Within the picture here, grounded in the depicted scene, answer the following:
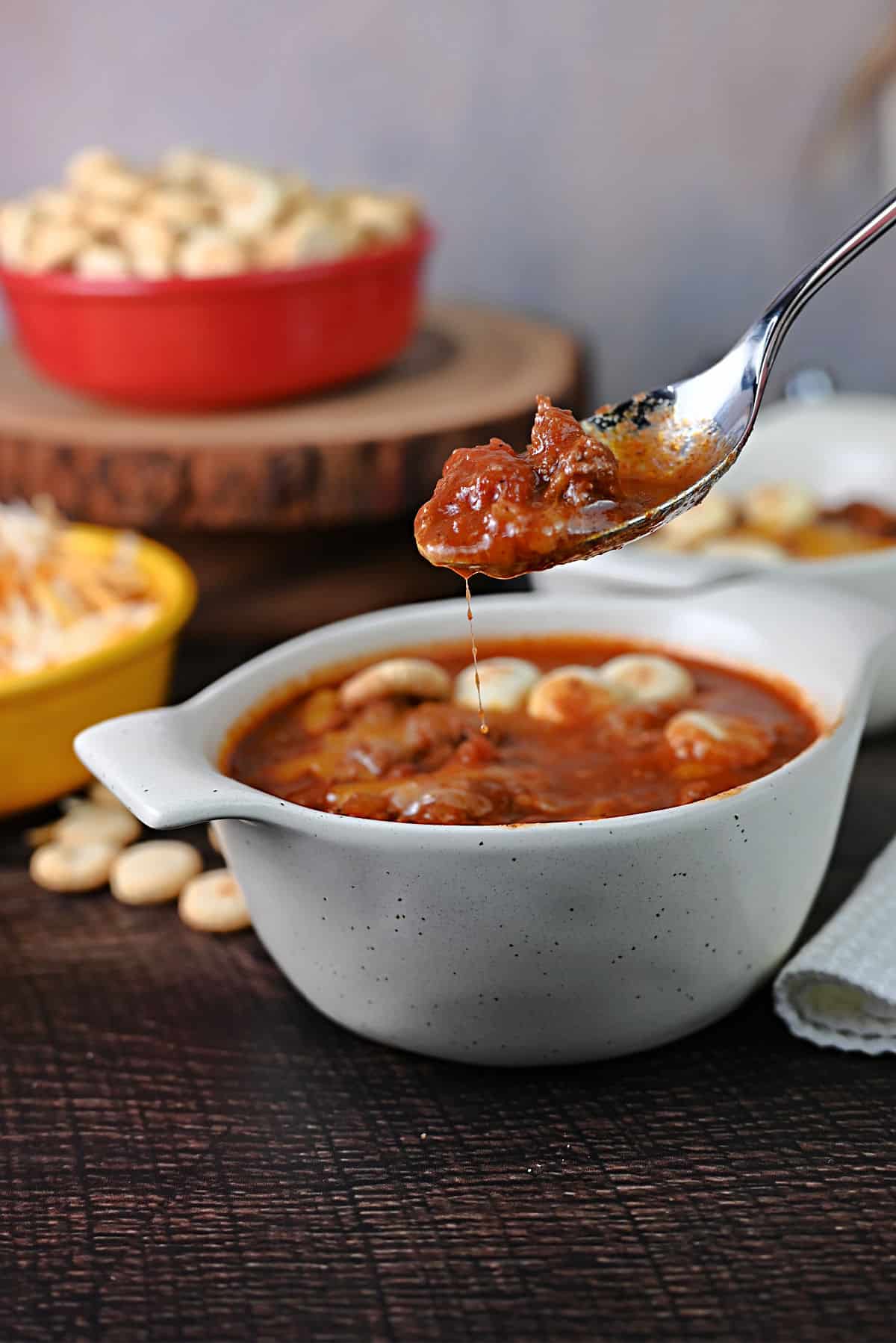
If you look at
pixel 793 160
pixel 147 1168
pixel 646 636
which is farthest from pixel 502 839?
pixel 793 160

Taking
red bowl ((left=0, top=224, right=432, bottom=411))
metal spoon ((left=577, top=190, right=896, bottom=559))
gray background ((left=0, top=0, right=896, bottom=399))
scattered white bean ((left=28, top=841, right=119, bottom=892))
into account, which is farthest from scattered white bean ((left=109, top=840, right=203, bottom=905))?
gray background ((left=0, top=0, right=896, bottom=399))

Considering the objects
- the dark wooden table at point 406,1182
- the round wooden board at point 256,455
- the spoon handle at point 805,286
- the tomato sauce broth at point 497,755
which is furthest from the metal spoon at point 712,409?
the round wooden board at point 256,455

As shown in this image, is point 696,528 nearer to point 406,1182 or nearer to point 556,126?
point 406,1182

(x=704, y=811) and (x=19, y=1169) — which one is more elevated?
(x=704, y=811)

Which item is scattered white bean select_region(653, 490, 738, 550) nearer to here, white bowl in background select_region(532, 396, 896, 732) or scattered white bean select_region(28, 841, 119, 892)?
white bowl in background select_region(532, 396, 896, 732)

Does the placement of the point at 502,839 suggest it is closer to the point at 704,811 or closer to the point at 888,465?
the point at 704,811

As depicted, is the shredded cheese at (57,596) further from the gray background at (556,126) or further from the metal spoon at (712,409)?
the gray background at (556,126)

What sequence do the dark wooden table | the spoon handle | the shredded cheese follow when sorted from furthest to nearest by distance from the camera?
the shredded cheese → the spoon handle → the dark wooden table
